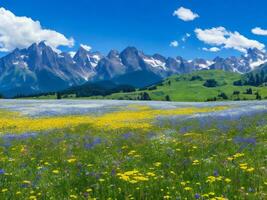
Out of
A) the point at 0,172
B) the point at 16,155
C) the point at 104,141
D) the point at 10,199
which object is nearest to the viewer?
the point at 10,199

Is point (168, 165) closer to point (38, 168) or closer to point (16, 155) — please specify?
point (38, 168)

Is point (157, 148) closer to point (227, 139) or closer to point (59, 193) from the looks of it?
point (227, 139)

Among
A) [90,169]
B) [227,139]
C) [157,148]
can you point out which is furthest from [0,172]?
[227,139]

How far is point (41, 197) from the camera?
9.93 m

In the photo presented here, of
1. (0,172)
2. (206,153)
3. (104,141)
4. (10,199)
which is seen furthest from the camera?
(104,141)

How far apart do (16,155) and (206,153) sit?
7.61 meters

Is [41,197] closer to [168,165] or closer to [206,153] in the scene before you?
[168,165]

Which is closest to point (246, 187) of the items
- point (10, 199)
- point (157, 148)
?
point (10, 199)

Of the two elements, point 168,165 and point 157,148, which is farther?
point 157,148

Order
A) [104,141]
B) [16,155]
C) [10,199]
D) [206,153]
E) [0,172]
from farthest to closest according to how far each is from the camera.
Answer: [104,141] < [16,155] < [206,153] < [0,172] < [10,199]

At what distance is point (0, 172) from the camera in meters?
12.5

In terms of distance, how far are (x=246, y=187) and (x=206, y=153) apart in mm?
4787

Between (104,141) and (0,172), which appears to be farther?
(104,141)

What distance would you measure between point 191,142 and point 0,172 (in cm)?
830
